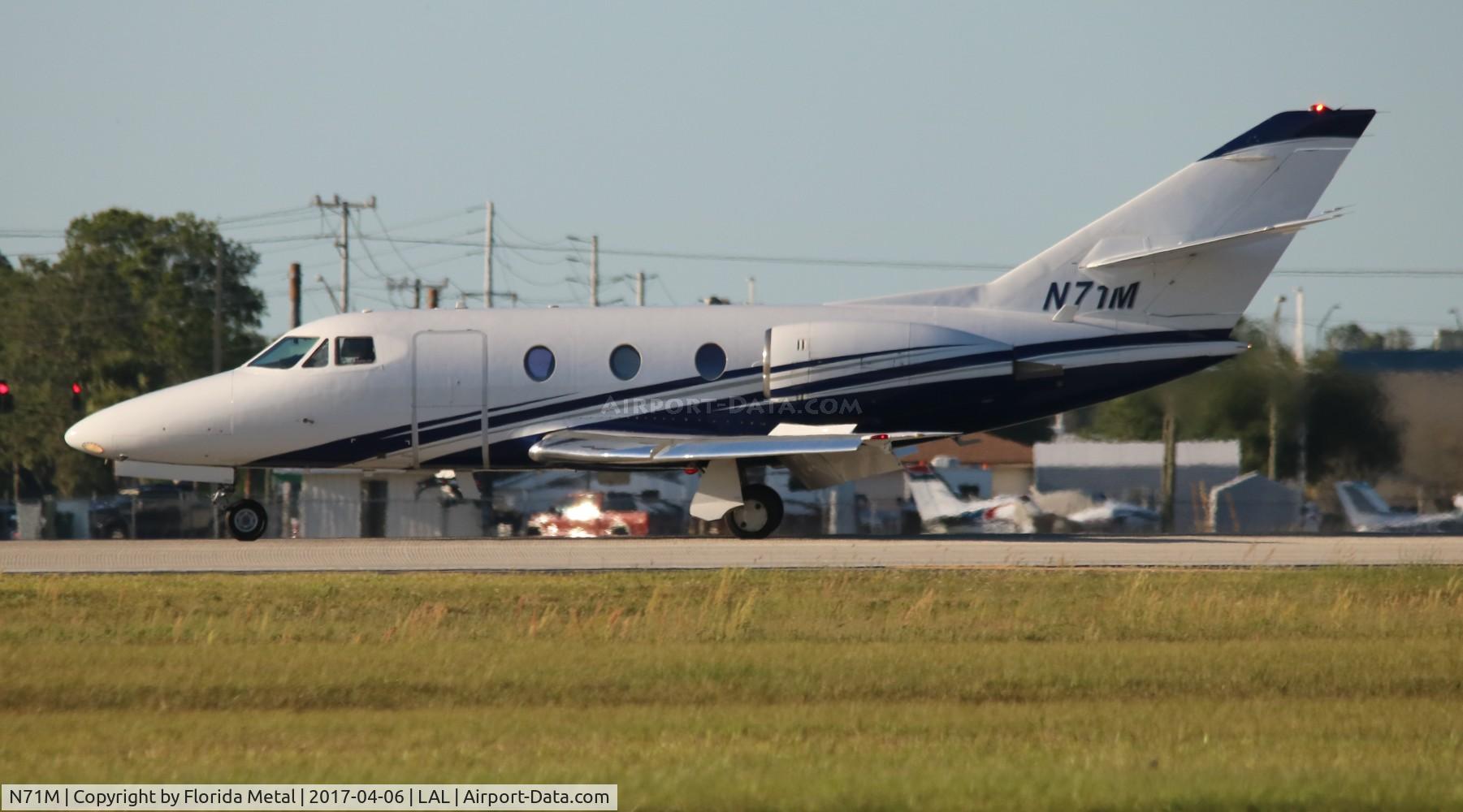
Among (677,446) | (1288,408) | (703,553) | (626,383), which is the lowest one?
(703,553)

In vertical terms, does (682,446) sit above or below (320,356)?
below

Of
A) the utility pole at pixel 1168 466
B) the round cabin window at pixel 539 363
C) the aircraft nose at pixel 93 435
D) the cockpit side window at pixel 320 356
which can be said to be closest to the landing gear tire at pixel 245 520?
the aircraft nose at pixel 93 435

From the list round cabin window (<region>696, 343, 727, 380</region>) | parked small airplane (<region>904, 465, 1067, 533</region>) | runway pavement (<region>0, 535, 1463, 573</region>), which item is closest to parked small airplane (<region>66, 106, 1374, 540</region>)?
round cabin window (<region>696, 343, 727, 380</region>)

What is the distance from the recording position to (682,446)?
2394 centimetres

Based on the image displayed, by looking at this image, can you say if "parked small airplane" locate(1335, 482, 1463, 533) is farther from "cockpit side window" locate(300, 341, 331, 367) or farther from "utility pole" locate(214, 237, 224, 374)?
"utility pole" locate(214, 237, 224, 374)

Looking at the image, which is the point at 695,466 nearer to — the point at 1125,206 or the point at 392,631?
the point at 1125,206

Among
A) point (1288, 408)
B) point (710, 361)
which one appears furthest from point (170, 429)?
point (1288, 408)

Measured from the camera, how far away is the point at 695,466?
81.5 feet

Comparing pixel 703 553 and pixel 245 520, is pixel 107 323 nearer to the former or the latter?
pixel 245 520

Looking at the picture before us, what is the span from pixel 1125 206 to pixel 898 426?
4965 millimetres

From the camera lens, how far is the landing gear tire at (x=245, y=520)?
995 inches

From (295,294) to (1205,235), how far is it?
102 ft

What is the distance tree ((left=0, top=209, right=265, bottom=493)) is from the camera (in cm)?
6075

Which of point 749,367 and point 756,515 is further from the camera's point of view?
point 756,515
